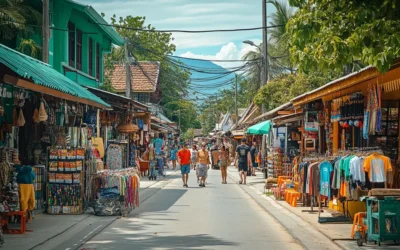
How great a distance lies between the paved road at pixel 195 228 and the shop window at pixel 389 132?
322 centimetres

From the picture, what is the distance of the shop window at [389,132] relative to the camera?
50.3 ft

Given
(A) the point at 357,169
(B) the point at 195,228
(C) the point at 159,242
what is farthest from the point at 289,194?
(C) the point at 159,242

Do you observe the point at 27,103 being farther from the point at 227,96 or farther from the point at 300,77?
the point at 227,96

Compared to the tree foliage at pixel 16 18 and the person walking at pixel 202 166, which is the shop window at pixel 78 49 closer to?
the tree foliage at pixel 16 18

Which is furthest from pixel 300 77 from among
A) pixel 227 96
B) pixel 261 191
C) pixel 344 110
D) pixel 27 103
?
pixel 227 96

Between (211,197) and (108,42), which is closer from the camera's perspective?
(211,197)

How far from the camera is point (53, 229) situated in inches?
528

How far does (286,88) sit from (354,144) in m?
18.9

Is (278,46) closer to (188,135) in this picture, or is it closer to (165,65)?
(165,65)

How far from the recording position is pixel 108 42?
33188 millimetres

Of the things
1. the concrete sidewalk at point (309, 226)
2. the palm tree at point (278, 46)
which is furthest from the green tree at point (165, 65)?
the concrete sidewalk at point (309, 226)

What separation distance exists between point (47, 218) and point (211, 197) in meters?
8.37

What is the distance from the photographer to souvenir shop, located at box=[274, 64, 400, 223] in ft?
41.5

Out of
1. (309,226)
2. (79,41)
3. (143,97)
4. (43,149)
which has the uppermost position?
(143,97)
